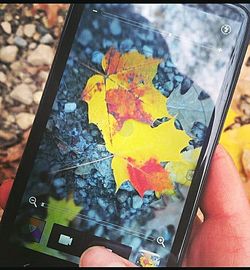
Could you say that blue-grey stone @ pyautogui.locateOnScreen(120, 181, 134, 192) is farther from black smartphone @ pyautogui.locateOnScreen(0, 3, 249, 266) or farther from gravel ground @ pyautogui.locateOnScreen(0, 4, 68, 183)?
gravel ground @ pyautogui.locateOnScreen(0, 4, 68, 183)

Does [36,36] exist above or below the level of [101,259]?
above

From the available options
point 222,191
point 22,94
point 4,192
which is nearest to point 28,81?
point 22,94

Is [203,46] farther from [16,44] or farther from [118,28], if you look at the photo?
[16,44]

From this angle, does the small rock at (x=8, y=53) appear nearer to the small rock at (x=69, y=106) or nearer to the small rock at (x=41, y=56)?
the small rock at (x=41, y=56)

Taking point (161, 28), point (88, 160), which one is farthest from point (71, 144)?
point (161, 28)

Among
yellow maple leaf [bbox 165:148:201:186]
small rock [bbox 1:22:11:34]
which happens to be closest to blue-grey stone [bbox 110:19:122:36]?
yellow maple leaf [bbox 165:148:201:186]

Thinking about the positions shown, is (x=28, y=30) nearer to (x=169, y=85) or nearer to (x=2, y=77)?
(x=2, y=77)
